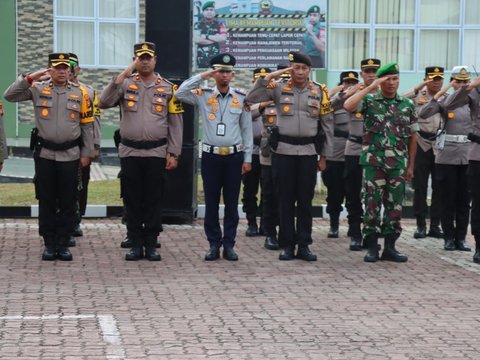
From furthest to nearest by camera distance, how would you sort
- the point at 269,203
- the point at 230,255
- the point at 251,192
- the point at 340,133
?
1. the point at 251,192
2. the point at 340,133
3. the point at 269,203
4. the point at 230,255

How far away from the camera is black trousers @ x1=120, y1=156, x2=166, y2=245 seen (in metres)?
11.6

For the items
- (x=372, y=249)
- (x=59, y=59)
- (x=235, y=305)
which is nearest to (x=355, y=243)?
(x=372, y=249)

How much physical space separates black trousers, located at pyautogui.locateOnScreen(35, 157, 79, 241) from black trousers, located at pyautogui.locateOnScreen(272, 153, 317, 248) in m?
2.17

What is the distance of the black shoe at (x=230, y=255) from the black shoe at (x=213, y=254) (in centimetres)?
8

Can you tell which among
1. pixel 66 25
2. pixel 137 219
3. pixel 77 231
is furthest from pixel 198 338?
pixel 66 25

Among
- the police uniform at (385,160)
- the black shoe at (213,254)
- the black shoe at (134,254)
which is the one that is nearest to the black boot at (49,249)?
the black shoe at (134,254)

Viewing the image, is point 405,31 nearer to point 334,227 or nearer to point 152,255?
point 334,227

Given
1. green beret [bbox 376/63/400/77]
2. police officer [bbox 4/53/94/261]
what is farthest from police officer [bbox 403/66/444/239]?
police officer [bbox 4/53/94/261]

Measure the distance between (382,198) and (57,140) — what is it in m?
3.49

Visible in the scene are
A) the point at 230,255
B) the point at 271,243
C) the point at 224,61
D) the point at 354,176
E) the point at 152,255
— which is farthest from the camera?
the point at 354,176

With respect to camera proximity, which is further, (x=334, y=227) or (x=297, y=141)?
(x=334, y=227)

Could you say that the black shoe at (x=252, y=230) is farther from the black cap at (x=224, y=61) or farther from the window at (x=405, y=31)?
the window at (x=405, y=31)

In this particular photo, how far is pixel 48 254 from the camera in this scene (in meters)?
11.5

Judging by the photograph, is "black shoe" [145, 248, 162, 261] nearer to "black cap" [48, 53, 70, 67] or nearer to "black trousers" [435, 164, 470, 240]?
"black cap" [48, 53, 70, 67]
